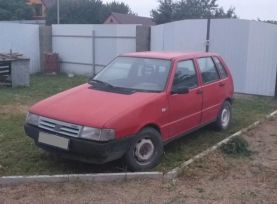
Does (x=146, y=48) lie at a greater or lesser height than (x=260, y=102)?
greater

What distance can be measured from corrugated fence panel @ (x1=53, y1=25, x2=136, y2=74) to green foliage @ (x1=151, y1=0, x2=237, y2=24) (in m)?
25.0

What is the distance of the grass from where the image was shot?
5.78 metres

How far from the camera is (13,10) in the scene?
156 ft

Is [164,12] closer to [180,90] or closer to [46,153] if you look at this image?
[180,90]

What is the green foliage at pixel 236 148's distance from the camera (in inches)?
260

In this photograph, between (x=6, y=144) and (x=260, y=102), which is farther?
(x=260, y=102)

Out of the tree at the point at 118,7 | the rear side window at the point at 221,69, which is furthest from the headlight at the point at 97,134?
the tree at the point at 118,7

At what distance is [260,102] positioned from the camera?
11219 millimetres

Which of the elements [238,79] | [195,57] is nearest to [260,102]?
[238,79]

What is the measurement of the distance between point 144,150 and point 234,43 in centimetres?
736

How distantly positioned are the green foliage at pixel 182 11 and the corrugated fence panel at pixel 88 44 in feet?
82.0

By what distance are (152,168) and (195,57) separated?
7.35 ft

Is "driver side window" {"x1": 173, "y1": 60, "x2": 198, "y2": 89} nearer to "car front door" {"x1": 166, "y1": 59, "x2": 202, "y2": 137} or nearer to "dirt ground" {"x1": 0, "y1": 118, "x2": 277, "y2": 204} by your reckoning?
"car front door" {"x1": 166, "y1": 59, "x2": 202, "y2": 137}

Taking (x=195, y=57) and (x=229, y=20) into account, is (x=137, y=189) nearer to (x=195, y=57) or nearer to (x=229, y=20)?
(x=195, y=57)
